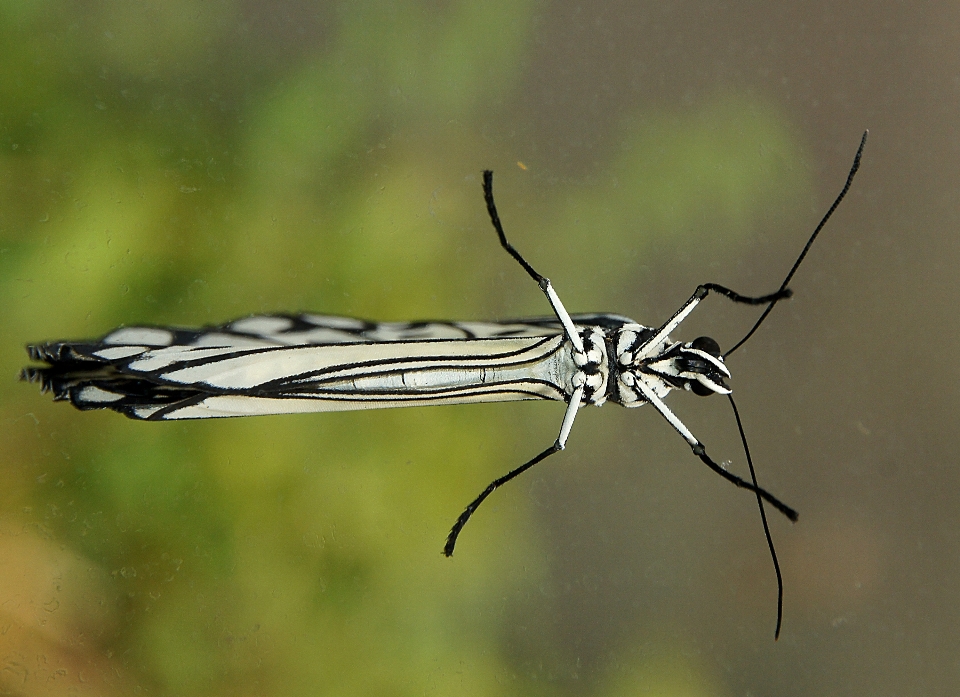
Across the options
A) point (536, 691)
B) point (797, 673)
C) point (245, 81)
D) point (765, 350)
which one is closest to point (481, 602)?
point (536, 691)

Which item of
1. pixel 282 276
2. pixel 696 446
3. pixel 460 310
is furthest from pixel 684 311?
pixel 282 276

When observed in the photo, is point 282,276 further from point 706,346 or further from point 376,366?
point 706,346

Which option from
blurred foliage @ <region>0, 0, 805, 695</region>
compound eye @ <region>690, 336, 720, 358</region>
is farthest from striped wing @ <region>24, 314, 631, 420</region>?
blurred foliage @ <region>0, 0, 805, 695</region>

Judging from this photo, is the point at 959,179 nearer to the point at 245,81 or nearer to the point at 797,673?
the point at 797,673

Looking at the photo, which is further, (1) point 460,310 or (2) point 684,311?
(1) point 460,310

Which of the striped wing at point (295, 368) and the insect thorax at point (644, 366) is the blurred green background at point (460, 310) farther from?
the insect thorax at point (644, 366)

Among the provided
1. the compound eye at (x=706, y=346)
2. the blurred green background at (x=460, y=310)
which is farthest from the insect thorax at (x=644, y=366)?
the blurred green background at (x=460, y=310)

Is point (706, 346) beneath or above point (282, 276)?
beneath

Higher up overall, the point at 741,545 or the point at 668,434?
the point at 668,434

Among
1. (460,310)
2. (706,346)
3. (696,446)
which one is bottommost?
(696,446)
